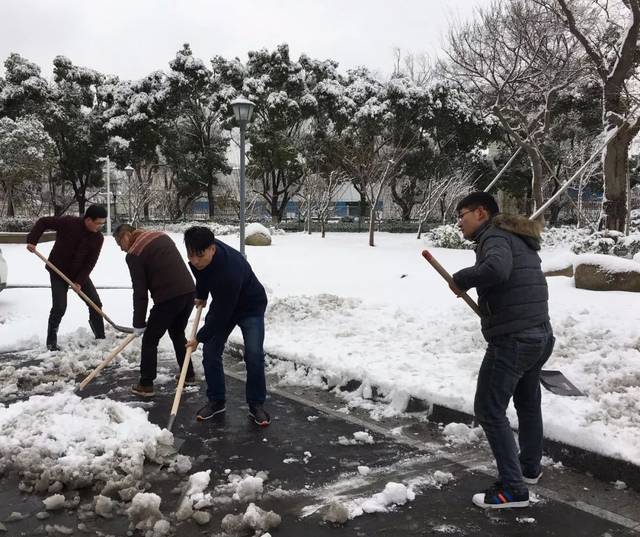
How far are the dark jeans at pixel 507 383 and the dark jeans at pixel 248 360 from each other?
1830 mm

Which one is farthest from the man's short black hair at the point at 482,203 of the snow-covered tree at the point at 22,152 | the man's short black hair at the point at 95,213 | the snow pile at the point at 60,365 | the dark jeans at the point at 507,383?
the snow-covered tree at the point at 22,152

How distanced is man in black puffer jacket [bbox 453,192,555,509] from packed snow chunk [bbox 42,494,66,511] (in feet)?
7.22

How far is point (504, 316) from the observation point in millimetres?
2936

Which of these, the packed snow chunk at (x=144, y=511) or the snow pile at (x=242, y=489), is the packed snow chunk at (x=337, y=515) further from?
the packed snow chunk at (x=144, y=511)

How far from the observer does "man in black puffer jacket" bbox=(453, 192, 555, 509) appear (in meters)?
2.88

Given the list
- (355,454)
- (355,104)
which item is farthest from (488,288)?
(355,104)

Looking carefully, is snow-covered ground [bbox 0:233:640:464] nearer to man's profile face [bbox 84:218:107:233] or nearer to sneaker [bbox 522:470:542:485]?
sneaker [bbox 522:470:542:485]

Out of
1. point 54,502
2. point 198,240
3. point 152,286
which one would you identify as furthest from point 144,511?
point 152,286

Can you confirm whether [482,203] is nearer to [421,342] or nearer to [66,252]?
[421,342]

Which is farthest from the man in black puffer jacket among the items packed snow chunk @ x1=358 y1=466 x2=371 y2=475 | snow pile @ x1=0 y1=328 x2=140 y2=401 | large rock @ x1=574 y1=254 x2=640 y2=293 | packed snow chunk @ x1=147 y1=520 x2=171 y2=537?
large rock @ x1=574 y1=254 x2=640 y2=293

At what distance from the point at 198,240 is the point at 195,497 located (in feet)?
5.37

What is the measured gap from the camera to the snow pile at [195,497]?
294cm

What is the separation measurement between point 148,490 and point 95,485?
1.04 feet

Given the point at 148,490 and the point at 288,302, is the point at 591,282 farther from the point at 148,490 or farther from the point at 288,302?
the point at 148,490
